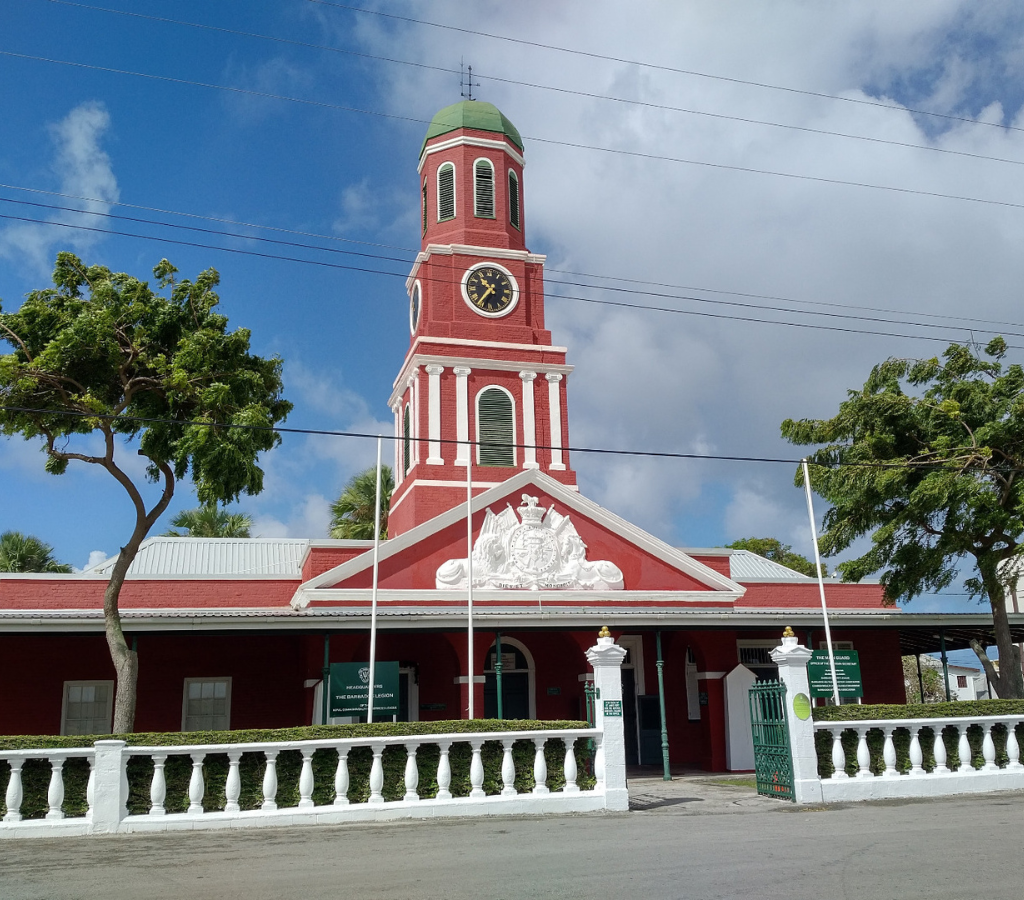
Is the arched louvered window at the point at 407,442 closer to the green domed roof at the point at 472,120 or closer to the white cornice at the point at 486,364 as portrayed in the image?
the white cornice at the point at 486,364

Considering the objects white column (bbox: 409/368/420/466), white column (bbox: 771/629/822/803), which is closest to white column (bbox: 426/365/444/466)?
white column (bbox: 409/368/420/466)

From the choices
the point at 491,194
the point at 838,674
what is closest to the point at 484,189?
the point at 491,194

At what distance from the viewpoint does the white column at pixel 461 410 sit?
25.5 metres

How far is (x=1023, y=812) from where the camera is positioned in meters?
11.5

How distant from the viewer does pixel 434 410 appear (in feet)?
85.0

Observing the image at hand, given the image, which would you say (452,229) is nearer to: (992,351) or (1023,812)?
(992,351)

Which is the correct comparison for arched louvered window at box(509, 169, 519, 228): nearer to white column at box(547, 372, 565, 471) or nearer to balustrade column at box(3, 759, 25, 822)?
white column at box(547, 372, 565, 471)

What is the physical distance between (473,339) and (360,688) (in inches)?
454

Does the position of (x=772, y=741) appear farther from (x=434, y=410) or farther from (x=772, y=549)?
(x=772, y=549)

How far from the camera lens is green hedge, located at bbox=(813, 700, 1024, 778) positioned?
1350cm

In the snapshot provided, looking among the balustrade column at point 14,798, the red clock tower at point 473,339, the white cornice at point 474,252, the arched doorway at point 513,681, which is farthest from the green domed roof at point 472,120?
the balustrade column at point 14,798

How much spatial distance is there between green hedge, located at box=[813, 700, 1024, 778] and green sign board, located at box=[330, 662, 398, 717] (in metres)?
8.13

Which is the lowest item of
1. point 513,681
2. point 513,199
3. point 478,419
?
point 513,681

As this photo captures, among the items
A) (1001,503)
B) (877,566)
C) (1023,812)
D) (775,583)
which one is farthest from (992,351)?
(1023,812)
